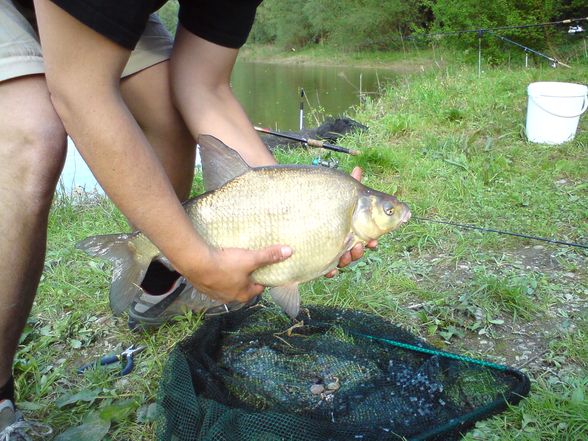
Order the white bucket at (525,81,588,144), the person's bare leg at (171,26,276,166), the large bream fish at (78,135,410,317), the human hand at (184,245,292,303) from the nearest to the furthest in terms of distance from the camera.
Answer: the human hand at (184,245,292,303) → the large bream fish at (78,135,410,317) → the person's bare leg at (171,26,276,166) → the white bucket at (525,81,588,144)

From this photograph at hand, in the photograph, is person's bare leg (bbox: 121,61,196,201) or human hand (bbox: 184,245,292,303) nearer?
human hand (bbox: 184,245,292,303)

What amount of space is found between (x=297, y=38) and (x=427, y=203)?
2771 cm

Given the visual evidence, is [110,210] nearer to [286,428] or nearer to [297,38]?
[286,428]

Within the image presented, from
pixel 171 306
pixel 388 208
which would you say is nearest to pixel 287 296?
pixel 388 208

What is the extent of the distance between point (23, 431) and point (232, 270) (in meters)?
0.58

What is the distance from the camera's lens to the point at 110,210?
2.91 metres

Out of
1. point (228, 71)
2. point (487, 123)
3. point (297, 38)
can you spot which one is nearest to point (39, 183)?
point (228, 71)

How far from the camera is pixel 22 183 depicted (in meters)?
1.14

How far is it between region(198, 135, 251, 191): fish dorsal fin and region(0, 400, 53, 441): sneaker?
655 mm

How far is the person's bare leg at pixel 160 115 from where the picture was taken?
1.54 meters

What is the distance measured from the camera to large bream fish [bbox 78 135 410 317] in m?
1.22

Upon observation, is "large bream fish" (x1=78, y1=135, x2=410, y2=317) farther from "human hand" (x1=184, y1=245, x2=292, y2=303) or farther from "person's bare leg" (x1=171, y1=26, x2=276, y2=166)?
"person's bare leg" (x1=171, y1=26, x2=276, y2=166)

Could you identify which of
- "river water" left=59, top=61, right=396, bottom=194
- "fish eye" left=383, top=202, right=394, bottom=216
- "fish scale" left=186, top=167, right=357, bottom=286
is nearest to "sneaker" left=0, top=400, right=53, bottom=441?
"fish scale" left=186, top=167, right=357, bottom=286

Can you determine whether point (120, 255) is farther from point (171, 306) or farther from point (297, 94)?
point (297, 94)
